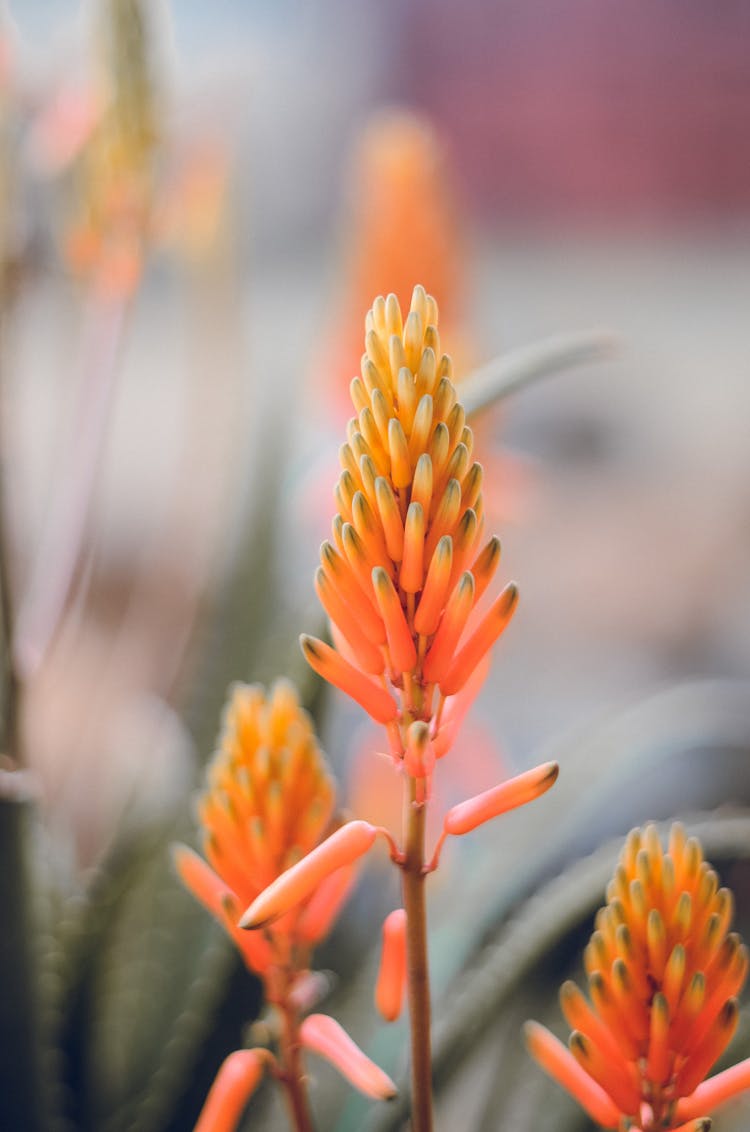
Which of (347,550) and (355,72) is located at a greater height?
(355,72)

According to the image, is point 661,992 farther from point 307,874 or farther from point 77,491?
point 77,491

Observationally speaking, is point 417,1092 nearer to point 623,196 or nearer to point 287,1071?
point 287,1071

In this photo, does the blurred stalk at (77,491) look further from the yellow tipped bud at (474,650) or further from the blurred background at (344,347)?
the yellow tipped bud at (474,650)

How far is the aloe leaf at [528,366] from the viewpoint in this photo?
0.46 feet

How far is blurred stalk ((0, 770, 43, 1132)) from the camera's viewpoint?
0.17 m

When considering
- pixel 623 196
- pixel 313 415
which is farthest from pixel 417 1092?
pixel 623 196

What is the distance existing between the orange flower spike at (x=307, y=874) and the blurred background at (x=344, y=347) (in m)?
0.09

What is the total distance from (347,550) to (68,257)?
0.15 metres

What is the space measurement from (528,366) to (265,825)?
0.22 feet

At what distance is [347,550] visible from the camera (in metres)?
0.10

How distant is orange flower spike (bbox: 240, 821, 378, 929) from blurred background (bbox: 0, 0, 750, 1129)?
9 centimetres

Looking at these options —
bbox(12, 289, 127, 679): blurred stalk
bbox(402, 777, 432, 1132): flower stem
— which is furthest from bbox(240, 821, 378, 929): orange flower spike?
bbox(12, 289, 127, 679): blurred stalk

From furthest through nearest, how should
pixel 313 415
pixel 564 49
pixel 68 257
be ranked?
pixel 564 49 → pixel 313 415 → pixel 68 257

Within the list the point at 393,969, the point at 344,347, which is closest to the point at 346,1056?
the point at 393,969
